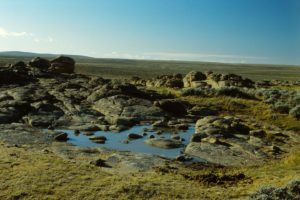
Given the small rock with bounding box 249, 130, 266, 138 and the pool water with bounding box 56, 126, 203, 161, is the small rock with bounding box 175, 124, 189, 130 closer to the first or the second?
the pool water with bounding box 56, 126, 203, 161

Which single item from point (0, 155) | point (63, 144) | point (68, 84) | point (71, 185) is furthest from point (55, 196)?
point (68, 84)

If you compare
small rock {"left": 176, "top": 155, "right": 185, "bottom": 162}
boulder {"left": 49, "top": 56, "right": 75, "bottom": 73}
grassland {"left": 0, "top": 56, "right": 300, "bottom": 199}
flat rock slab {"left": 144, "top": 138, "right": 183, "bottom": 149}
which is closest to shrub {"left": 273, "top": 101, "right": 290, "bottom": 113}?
grassland {"left": 0, "top": 56, "right": 300, "bottom": 199}

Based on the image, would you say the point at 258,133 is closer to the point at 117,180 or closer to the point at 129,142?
the point at 129,142

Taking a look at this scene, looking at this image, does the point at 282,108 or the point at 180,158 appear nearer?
the point at 180,158

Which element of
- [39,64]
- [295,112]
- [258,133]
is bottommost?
[258,133]

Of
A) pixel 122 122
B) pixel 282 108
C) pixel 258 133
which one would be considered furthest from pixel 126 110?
pixel 282 108

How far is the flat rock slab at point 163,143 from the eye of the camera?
15.6 m

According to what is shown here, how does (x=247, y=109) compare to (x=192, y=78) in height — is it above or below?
below

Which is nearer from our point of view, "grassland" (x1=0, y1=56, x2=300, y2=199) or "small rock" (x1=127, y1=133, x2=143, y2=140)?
"grassland" (x1=0, y1=56, x2=300, y2=199)

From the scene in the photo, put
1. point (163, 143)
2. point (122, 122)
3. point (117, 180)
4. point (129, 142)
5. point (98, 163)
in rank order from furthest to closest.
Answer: point (122, 122)
point (129, 142)
point (163, 143)
point (98, 163)
point (117, 180)

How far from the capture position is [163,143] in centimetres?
1588

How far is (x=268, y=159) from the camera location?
1362 centimetres

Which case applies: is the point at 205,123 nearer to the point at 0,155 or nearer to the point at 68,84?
the point at 0,155

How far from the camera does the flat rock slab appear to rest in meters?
15.6
